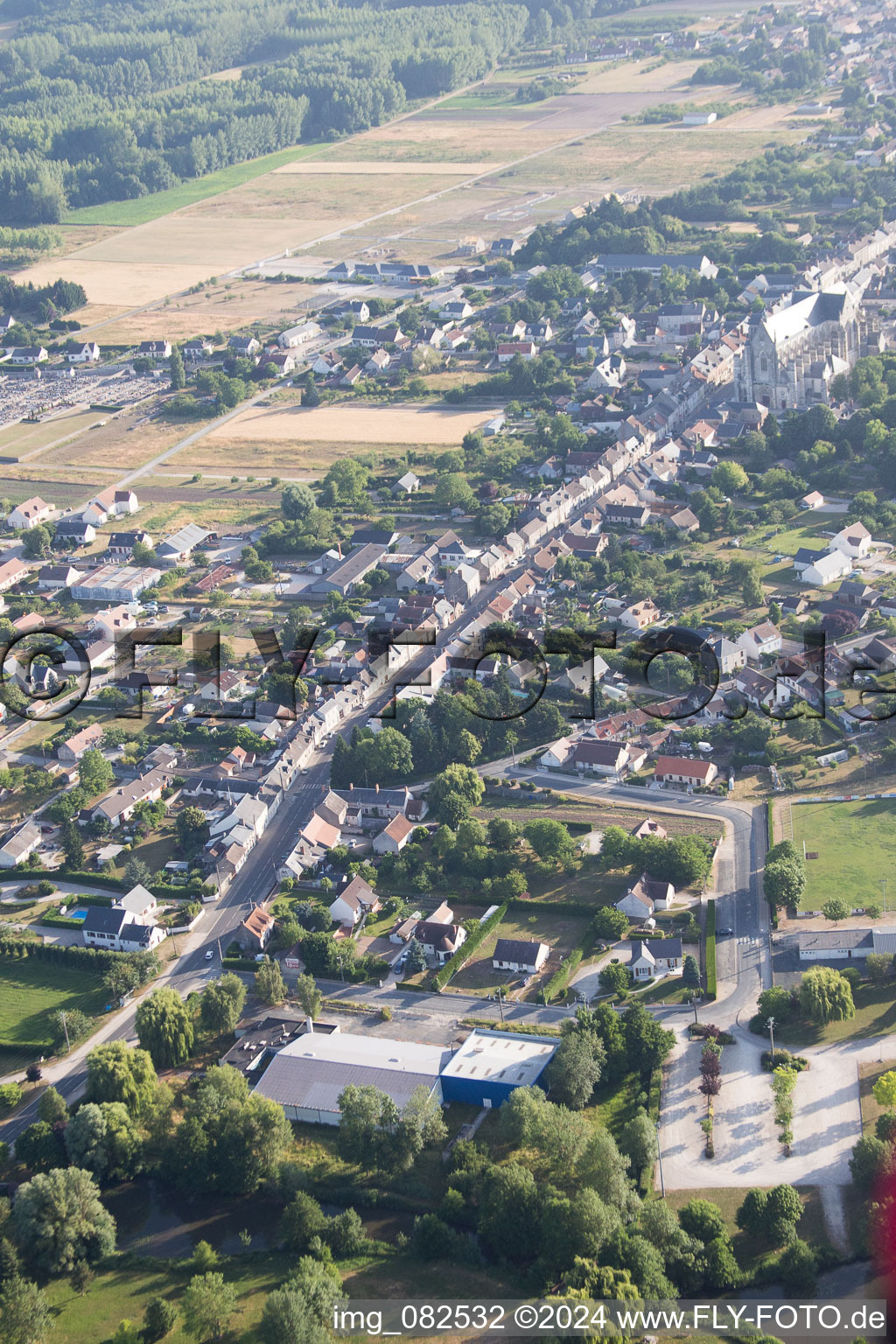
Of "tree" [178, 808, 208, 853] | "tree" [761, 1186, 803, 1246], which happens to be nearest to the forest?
"tree" [178, 808, 208, 853]

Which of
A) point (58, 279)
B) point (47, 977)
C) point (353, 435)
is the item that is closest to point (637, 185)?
point (58, 279)

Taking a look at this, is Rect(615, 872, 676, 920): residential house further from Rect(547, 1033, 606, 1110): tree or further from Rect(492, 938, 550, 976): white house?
Rect(547, 1033, 606, 1110): tree

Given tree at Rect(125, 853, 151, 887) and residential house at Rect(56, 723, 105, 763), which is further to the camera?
residential house at Rect(56, 723, 105, 763)

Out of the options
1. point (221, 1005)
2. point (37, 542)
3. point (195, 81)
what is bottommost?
point (221, 1005)

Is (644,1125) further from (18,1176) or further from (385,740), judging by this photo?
(385,740)

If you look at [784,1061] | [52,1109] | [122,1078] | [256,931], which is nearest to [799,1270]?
[784,1061]

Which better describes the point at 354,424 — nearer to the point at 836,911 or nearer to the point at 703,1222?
the point at 836,911

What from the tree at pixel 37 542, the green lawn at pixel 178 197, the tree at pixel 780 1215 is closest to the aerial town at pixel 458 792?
the tree at pixel 780 1215
